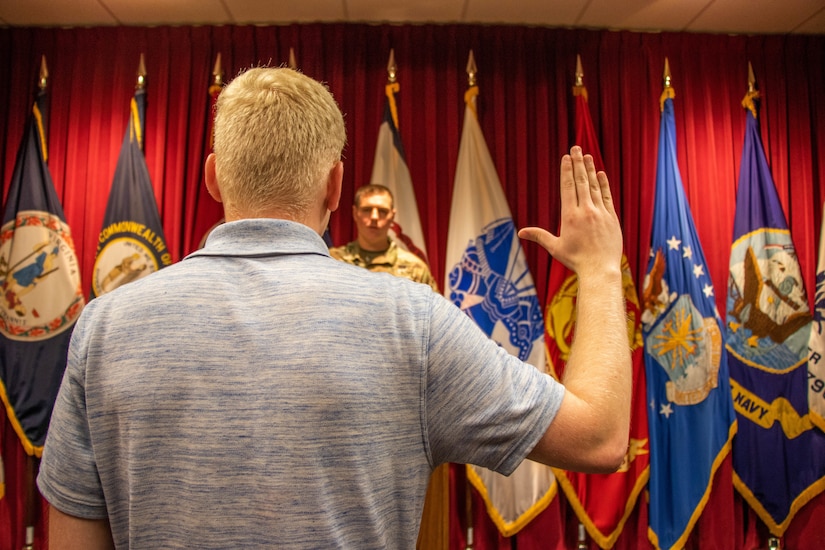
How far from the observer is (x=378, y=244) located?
2.78m

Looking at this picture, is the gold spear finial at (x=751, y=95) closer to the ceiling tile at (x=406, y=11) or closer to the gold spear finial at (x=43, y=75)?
the ceiling tile at (x=406, y=11)

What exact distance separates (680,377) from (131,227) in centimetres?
307

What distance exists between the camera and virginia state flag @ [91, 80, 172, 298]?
2.91 meters

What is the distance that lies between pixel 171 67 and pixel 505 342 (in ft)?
8.23

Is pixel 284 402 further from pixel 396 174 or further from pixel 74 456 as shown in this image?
pixel 396 174

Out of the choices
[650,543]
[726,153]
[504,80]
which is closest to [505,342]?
[650,543]

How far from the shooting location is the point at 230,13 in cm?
306

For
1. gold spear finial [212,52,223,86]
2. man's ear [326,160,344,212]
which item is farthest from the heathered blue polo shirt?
gold spear finial [212,52,223,86]

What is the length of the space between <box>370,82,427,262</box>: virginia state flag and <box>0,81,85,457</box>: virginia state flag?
1773 mm

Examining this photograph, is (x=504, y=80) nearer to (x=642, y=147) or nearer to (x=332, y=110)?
(x=642, y=147)

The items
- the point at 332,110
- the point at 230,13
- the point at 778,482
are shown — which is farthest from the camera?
the point at 230,13

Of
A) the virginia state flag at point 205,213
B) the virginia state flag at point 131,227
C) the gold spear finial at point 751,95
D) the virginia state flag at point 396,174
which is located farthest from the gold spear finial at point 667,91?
the virginia state flag at point 131,227

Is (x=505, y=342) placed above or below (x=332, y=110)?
below

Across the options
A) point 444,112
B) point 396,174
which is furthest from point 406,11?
point 396,174
